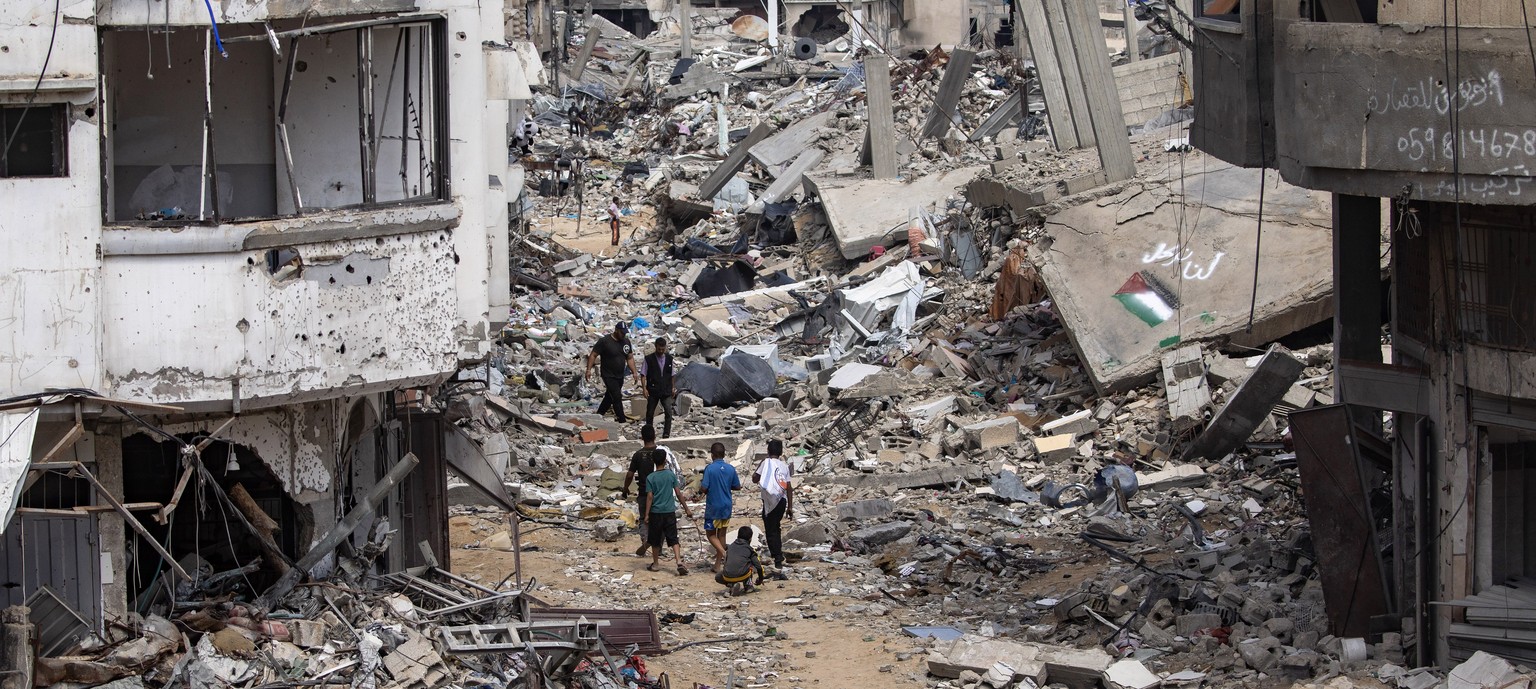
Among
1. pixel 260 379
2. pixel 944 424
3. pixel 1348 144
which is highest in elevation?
pixel 1348 144

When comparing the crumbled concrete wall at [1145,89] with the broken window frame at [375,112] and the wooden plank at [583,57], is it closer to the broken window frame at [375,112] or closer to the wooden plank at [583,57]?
the broken window frame at [375,112]

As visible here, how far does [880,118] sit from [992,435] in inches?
427

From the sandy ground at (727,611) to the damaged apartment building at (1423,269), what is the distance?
2921mm

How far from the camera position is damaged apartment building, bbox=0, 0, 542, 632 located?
7.69m

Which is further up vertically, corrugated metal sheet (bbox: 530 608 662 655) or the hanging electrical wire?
the hanging electrical wire

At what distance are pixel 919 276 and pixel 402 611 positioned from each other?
40.8ft

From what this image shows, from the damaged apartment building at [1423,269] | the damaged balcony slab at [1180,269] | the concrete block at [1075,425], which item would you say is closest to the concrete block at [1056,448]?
the concrete block at [1075,425]

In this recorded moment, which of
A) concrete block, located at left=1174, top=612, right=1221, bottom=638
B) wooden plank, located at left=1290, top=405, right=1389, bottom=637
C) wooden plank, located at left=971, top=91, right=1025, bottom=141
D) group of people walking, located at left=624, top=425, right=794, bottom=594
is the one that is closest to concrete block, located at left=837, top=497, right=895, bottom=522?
group of people walking, located at left=624, top=425, right=794, bottom=594

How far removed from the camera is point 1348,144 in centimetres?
809

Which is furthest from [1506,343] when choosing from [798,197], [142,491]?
[798,197]

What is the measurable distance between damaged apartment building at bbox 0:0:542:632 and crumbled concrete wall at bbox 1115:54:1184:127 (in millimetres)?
15702

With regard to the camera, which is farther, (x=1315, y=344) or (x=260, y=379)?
(x=1315, y=344)

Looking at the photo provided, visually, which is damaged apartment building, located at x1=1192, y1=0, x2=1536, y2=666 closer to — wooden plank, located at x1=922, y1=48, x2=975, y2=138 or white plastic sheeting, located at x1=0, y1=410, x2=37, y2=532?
white plastic sheeting, located at x1=0, y1=410, x2=37, y2=532

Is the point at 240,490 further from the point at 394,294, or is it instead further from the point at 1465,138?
the point at 1465,138
